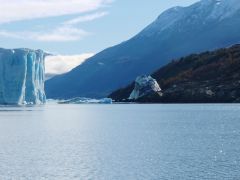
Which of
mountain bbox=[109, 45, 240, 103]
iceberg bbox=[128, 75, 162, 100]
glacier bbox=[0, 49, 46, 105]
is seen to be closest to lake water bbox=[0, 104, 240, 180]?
glacier bbox=[0, 49, 46, 105]

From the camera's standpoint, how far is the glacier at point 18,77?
150 m

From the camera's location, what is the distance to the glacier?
150m

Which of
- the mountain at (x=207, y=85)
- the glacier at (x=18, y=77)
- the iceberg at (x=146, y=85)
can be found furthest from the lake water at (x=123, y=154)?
the iceberg at (x=146, y=85)

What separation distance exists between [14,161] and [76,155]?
5388 mm

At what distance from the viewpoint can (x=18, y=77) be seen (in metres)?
149

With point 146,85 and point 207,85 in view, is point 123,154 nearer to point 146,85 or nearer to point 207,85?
point 207,85

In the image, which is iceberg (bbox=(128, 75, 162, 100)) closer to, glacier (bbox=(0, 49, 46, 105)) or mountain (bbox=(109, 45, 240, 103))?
mountain (bbox=(109, 45, 240, 103))

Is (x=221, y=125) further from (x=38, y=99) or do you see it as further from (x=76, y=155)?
(x=38, y=99)

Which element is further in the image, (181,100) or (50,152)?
(181,100)

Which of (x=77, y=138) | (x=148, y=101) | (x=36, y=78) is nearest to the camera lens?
(x=77, y=138)

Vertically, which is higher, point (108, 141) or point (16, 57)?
point (16, 57)

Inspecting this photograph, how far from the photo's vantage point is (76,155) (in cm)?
4694

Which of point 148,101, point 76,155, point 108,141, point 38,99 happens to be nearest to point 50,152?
point 76,155

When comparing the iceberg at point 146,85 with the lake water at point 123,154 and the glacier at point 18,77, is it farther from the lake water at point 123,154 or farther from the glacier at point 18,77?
the lake water at point 123,154
